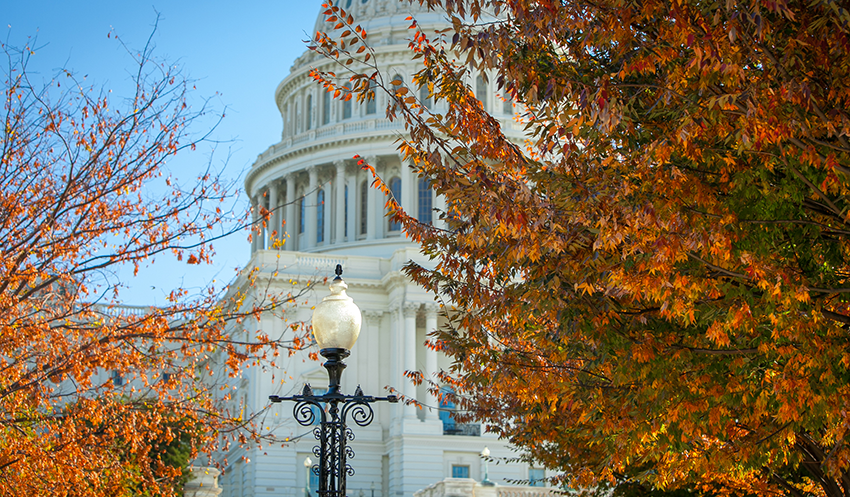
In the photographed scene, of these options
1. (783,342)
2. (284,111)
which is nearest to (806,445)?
(783,342)

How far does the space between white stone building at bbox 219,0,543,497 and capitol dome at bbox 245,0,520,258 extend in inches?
4.2

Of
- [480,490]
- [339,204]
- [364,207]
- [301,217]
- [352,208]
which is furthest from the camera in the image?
[301,217]

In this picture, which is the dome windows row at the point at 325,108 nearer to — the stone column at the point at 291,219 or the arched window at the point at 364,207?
the stone column at the point at 291,219

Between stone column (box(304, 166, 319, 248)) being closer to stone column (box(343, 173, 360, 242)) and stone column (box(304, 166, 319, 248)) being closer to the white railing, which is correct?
stone column (box(343, 173, 360, 242))

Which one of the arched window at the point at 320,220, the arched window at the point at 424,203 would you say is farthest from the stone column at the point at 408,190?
the arched window at the point at 320,220

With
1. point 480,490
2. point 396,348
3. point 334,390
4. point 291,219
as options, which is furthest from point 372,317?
point 334,390

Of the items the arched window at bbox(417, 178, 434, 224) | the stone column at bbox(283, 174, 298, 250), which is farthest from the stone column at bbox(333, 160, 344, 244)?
the arched window at bbox(417, 178, 434, 224)

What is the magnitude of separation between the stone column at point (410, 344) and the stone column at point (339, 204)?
707 inches

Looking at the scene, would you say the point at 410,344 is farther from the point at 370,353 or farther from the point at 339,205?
the point at 339,205

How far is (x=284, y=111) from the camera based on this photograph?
297 ft

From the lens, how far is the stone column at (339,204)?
253 ft

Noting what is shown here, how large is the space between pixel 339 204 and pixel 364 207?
192cm

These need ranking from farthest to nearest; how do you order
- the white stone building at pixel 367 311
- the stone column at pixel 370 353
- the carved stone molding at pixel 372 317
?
the carved stone molding at pixel 372 317, the stone column at pixel 370 353, the white stone building at pixel 367 311

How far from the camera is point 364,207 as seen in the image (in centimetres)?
7788
